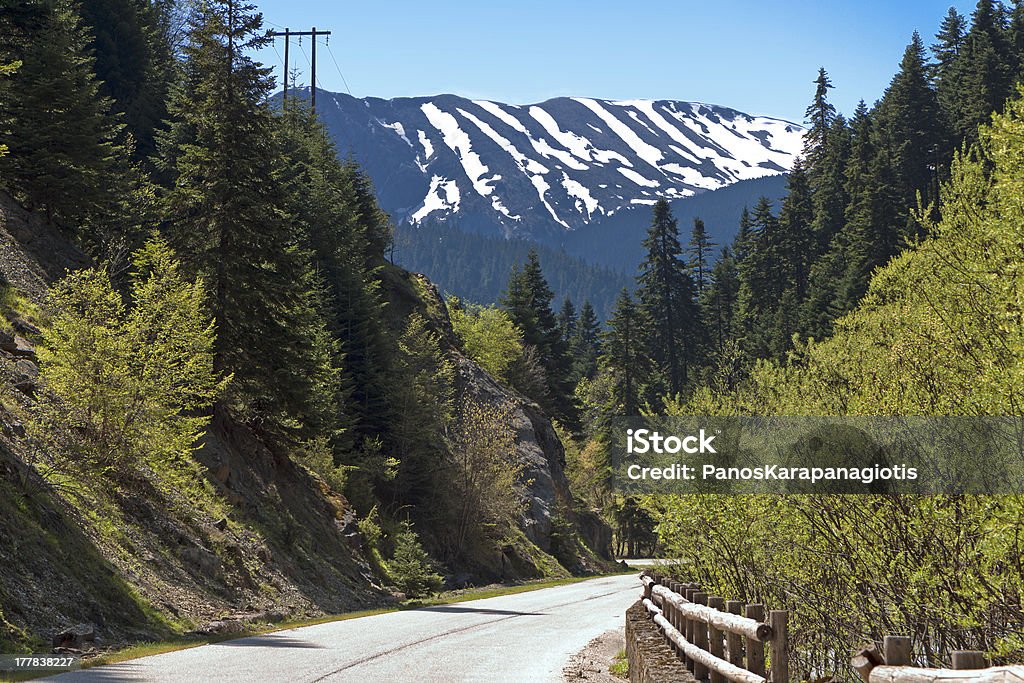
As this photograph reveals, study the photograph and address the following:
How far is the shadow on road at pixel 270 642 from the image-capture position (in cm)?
1980

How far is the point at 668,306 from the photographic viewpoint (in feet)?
378

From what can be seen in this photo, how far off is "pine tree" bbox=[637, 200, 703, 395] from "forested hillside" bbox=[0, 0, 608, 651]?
4773 centimetres

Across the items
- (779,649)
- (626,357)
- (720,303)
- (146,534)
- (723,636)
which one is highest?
(720,303)

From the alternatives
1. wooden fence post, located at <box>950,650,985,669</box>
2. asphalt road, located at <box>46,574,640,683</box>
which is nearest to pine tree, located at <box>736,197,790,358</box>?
asphalt road, located at <box>46,574,640,683</box>

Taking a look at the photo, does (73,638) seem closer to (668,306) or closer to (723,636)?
(723,636)

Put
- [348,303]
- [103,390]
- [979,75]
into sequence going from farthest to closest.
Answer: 1. [979,75]
2. [348,303]
3. [103,390]

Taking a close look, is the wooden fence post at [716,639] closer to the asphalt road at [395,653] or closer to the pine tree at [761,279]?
the asphalt road at [395,653]

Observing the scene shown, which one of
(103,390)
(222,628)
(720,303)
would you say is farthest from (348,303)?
(720,303)

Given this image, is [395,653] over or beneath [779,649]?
beneath

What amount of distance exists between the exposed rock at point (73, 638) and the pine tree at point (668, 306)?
99.6 meters

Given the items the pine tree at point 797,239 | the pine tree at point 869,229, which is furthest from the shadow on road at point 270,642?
the pine tree at point 797,239

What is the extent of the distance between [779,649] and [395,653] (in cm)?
1202

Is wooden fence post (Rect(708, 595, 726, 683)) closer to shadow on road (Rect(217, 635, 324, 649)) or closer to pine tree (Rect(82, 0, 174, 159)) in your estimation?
shadow on road (Rect(217, 635, 324, 649))

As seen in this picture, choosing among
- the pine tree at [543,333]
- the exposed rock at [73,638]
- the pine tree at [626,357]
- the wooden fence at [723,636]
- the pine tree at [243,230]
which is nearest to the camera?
the wooden fence at [723,636]
